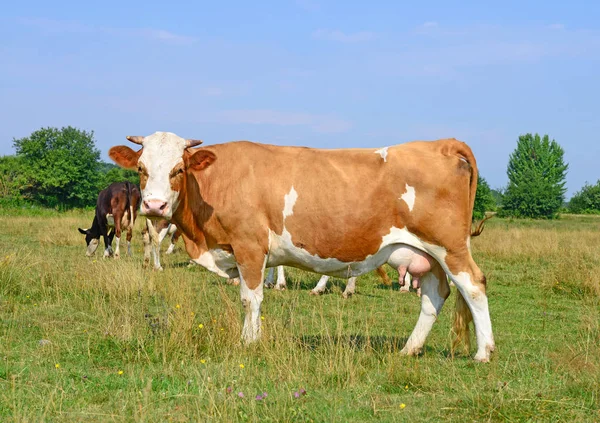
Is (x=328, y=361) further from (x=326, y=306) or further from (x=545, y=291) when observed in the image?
(x=545, y=291)

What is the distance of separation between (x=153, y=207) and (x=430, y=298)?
327cm

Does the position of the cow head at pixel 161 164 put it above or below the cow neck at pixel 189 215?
above

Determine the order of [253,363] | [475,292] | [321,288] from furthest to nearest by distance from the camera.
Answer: [321,288], [475,292], [253,363]

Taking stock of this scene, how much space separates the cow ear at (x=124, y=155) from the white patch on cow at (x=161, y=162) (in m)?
0.30

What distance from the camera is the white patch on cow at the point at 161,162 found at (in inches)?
260

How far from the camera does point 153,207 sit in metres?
6.46

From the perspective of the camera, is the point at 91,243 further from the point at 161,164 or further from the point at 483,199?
the point at 483,199

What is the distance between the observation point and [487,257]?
1814 cm

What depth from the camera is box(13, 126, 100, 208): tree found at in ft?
237

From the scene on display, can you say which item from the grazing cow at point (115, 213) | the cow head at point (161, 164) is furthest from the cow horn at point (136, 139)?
the grazing cow at point (115, 213)

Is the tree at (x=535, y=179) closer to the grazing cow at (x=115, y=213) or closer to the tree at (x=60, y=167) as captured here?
the tree at (x=60, y=167)

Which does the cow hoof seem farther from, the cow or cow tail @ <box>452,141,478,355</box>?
the cow

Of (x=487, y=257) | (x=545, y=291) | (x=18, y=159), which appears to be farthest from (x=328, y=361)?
(x=18, y=159)

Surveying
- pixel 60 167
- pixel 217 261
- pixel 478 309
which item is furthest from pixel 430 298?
pixel 60 167
